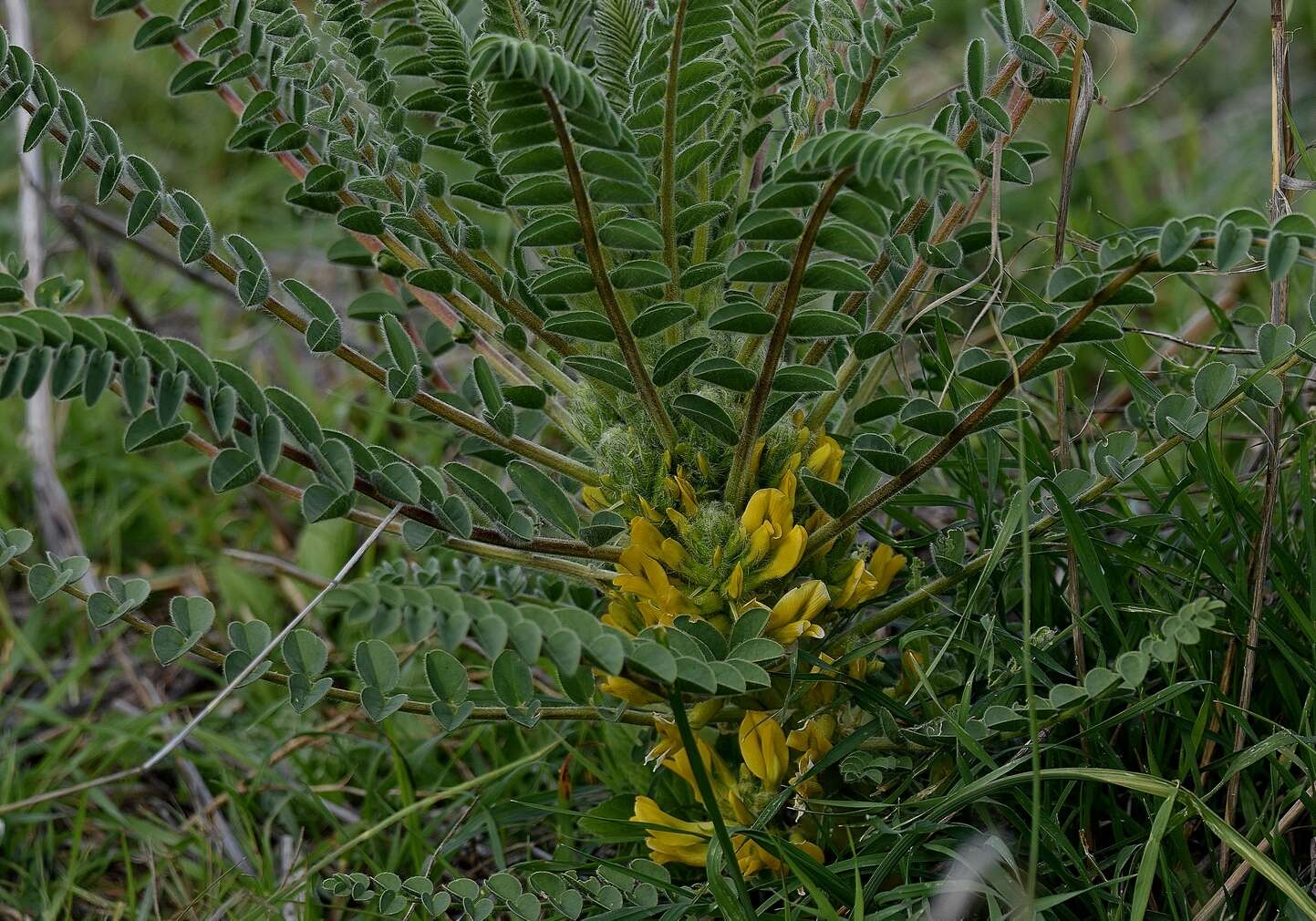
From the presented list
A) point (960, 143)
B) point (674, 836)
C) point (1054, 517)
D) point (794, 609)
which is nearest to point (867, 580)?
point (794, 609)

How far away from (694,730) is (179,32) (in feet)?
3.38

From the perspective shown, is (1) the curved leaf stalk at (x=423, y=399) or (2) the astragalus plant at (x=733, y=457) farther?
(1) the curved leaf stalk at (x=423, y=399)

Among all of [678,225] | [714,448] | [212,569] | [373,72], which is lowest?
[212,569]

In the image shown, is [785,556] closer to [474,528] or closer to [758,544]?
[758,544]

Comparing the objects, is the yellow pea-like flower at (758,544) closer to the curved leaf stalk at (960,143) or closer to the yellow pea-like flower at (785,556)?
the yellow pea-like flower at (785,556)

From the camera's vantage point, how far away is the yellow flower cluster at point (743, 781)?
1.32 m

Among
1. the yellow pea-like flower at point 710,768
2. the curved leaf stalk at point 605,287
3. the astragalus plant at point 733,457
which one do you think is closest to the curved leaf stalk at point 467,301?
the astragalus plant at point 733,457

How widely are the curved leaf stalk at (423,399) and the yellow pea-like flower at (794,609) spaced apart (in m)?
0.25

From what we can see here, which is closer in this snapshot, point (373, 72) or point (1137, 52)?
point (373, 72)

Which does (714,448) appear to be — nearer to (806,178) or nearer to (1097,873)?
(806,178)

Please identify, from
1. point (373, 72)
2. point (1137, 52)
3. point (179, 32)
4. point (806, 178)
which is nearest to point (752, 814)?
point (806, 178)

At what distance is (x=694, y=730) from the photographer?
1.33 metres

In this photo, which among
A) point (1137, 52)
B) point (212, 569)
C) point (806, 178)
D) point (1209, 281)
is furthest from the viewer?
point (1137, 52)

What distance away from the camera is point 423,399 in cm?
128
